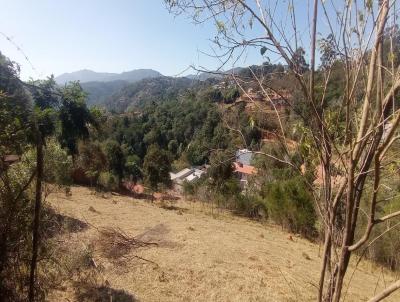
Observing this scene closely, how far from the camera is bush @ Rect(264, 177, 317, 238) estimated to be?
15.9 metres

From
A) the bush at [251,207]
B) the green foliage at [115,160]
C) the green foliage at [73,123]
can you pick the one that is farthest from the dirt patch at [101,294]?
the green foliage at [115,160]

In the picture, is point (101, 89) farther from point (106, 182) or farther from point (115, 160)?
point (106, 182)

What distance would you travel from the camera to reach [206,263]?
925 centimetres

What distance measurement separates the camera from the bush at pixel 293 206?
15.9m

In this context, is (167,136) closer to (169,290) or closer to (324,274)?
(169,290)

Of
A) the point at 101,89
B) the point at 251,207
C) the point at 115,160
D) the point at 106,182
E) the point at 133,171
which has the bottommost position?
the point at 133,171

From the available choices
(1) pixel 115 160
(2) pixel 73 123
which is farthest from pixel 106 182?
(1) pixel 115 160

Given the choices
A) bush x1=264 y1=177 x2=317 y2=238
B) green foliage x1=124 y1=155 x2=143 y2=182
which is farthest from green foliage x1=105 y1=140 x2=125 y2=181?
bush x1=264 y1=177 x2=317 y2=238

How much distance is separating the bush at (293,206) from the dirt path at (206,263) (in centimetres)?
157

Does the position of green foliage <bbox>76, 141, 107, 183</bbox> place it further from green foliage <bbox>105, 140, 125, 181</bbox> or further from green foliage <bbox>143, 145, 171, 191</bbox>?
green foliage <bbox>105, 140, 125, 181</bbox>

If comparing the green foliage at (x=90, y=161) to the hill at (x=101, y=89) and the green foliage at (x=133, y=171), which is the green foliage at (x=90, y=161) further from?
the hill at (x=101, y=89)

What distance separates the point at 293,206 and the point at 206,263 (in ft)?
26.3

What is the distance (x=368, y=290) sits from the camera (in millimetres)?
8852

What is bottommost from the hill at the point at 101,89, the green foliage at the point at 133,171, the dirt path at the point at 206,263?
the green foliage at the point at 133,171
